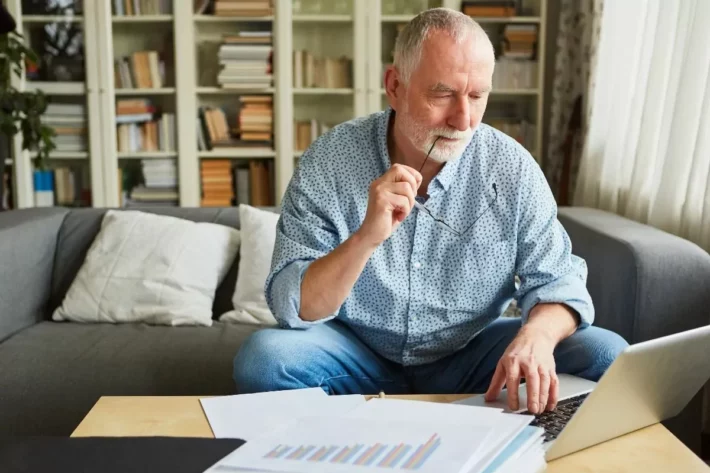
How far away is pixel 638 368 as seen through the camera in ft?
3.24

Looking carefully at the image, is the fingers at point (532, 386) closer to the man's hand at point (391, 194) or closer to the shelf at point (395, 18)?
the man's hand at point (391, 194)

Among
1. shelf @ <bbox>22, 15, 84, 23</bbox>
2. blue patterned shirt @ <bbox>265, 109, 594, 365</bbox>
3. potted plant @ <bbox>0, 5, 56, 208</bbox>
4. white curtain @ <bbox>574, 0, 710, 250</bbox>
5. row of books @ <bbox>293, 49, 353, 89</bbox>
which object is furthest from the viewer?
row of books @ <bbox>293, 49, 353, 89</bbox>

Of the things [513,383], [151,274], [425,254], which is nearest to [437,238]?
[425,254]

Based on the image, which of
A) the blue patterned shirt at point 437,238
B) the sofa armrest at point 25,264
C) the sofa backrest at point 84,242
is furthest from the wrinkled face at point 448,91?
the sofa armrest at point 25,264

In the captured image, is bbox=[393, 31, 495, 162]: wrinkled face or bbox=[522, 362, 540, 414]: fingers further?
bbox=[393, 31, 495, 162]: wrinkled face

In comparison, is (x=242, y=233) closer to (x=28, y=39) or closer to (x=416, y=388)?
(x=416, y=388)

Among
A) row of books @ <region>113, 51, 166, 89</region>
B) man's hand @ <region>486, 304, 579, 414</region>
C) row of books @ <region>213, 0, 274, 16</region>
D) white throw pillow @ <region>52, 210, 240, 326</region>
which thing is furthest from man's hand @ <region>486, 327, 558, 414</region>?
row of books @ <region>113, 51, 166, 89</region>

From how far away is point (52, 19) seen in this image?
147 inches

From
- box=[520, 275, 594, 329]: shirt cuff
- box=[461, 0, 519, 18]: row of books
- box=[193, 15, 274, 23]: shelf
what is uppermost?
box=[461, 0, 519, 18]: row of books

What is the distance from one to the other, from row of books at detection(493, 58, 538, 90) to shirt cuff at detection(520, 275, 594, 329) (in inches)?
96.8

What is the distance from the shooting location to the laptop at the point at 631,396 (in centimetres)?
97

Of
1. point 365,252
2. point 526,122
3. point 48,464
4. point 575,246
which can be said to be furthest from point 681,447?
point 526,122

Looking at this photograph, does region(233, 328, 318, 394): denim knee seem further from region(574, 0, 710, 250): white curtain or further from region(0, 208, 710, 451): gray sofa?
region(574, 0, 710, 250): white curtain

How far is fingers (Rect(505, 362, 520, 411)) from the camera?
1.16 m
